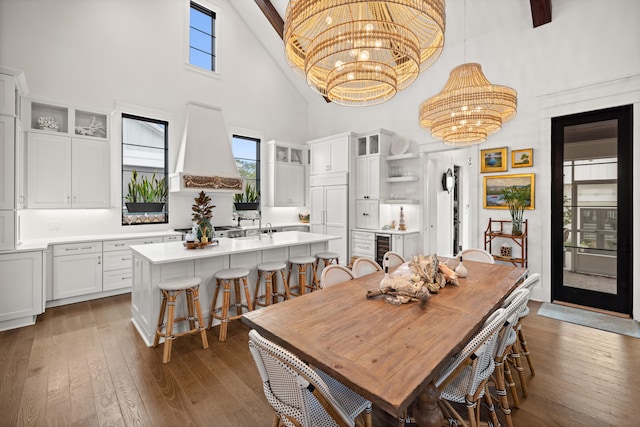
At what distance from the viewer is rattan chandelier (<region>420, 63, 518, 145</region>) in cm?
238

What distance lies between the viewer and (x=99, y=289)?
4133mm

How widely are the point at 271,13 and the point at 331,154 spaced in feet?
9.50

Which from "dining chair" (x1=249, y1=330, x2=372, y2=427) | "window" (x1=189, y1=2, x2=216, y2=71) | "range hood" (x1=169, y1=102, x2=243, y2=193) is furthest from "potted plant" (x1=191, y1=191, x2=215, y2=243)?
"window" (x1=189, y1=2, x2=216, y2=71)

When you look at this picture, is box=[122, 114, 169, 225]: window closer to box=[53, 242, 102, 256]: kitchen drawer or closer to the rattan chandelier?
box=[53, 242, 102, 256]: kitchen drawer

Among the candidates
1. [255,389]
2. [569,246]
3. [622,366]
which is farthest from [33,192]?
[569,246]

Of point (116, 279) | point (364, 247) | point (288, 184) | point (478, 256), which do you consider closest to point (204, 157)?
point (288, 184)

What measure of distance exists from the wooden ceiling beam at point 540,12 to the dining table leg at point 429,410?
16.5 ft

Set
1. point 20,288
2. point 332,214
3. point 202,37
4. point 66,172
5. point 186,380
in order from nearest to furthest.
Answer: point 186,380
point 20,288
point 66,172
point 202,37
point 332,214

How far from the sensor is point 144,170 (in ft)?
16.9

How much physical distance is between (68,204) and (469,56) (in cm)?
665

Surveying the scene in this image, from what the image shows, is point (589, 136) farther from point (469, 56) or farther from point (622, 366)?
point (622, 366)

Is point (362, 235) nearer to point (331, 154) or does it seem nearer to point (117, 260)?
point (331, 154)

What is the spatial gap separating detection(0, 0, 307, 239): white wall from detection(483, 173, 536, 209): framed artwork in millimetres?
4692

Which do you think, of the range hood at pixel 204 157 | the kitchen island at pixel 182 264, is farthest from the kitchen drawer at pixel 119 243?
the kitchen island at pixel 182 264
